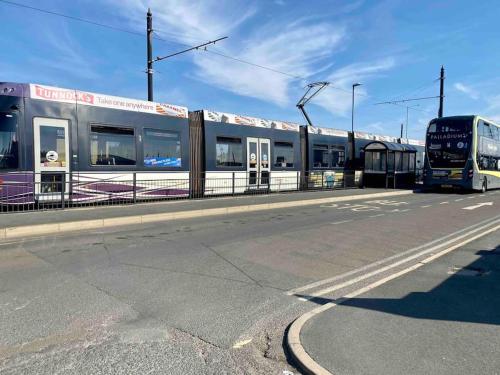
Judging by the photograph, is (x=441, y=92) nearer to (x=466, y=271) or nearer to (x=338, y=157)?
(x=338, y=157)

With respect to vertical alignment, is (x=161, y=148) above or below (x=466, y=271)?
above

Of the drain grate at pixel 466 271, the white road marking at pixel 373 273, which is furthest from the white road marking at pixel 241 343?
the drain grate at pixel 466 271

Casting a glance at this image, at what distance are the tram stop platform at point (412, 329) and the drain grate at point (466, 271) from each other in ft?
0.53

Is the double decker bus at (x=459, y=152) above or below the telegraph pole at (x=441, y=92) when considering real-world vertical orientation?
below

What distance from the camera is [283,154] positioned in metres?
21.0

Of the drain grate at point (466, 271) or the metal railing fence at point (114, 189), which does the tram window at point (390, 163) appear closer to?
the metal railing fence at point (114, 189)

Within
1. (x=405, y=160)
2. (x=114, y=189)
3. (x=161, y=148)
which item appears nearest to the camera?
(x=114, y=189)

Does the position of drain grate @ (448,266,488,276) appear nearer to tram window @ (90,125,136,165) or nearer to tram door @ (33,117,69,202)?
tram door @ (33,117,69,202)

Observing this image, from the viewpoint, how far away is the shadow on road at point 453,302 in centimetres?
461

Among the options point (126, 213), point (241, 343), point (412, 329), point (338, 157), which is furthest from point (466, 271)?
point (338, 157)

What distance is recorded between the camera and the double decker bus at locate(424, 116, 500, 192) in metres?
24.6

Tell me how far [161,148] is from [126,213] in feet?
12.5

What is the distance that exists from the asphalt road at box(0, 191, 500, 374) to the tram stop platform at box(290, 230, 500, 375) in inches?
17.2

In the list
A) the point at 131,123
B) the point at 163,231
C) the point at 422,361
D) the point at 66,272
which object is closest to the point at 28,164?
the point at 131,123
